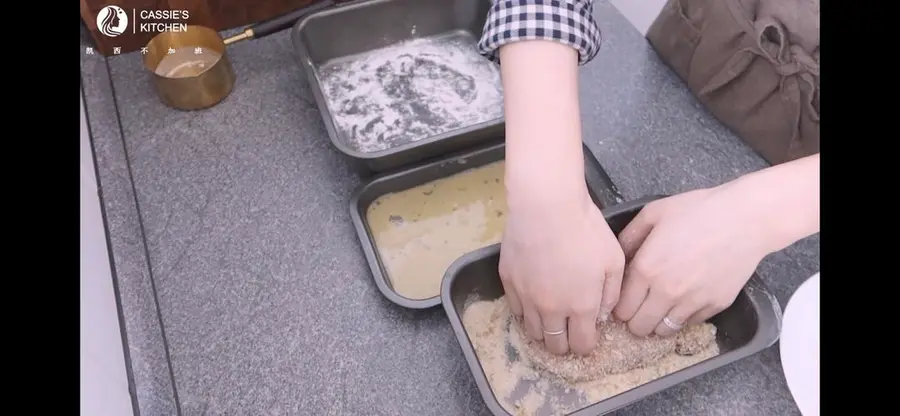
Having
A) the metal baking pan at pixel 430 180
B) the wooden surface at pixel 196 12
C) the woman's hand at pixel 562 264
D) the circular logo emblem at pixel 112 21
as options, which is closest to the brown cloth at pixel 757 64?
the metal baking pan at pixel 430 180

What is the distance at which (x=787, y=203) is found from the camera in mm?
506

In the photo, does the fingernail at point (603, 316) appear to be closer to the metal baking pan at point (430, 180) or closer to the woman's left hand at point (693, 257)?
the woman's left hand at point (693, 257)

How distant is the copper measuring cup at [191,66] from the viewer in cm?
79

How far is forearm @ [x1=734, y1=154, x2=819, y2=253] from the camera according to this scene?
51cm

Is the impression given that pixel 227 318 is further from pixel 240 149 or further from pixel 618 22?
pixel 618 22

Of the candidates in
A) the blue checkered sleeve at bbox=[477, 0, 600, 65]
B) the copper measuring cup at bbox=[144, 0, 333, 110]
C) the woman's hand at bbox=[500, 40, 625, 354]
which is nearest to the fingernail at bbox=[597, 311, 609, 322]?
the woman's hand at bbox=[500, 40, 625, 354]

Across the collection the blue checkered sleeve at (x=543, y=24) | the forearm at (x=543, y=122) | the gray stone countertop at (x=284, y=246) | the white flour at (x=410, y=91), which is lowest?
the gray stone countertop at (x=284, y=246)

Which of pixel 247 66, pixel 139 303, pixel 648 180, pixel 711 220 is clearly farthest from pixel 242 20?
pixel 711 220

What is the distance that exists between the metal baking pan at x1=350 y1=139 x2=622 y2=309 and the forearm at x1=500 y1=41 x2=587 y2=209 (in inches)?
7.2

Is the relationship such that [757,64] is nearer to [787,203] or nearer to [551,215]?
[787,203]

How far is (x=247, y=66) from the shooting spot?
88cm

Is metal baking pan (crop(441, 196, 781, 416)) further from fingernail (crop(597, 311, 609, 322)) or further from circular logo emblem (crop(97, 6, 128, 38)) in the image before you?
circular logo emblem (crop(97, 6, 128, 38))

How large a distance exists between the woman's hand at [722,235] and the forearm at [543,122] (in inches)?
3.2

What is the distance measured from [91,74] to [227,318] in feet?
1.44
